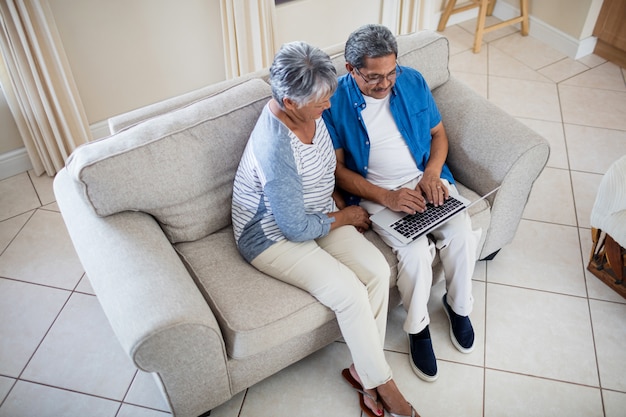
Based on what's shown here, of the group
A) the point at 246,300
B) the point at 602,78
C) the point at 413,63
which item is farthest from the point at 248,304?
the point at 602,78

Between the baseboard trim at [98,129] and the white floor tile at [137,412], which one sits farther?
the baseboard trim at [98,129]

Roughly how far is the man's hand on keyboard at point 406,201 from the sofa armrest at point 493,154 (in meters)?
0.30

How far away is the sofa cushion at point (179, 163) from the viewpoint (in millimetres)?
1620

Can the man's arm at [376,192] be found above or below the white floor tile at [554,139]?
above

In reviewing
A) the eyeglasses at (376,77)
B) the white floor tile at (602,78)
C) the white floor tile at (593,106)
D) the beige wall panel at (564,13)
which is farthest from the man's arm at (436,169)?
the beige wall panel at (564,13)

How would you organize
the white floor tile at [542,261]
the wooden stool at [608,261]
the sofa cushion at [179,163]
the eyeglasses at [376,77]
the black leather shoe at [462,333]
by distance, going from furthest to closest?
the white floor tile at [542,261] → the wooden stool at [608,261] → the black leather shoe at [462,333] → the eyeglasses at [376,77] → the sofa cushion at [179,163]

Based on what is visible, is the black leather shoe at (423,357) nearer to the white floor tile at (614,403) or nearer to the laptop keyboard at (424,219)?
the laptop keyboard at (424,219)

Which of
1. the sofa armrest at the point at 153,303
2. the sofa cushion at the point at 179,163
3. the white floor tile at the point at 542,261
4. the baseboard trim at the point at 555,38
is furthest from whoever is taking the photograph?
the baseboard trim at the point at 555,38

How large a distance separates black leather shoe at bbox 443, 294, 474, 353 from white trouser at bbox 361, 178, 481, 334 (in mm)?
71

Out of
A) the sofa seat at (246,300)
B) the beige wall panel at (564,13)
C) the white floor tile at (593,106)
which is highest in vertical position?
the beige wall panel at (564,13)

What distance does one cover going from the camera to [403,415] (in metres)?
1.79

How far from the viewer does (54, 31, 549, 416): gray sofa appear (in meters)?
1.48

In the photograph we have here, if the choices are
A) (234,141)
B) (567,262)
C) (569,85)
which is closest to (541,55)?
(569,85)

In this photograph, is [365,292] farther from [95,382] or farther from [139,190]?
[95,382]
